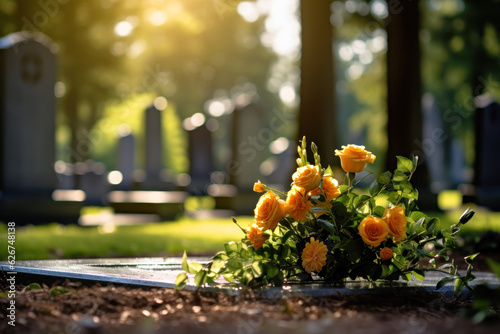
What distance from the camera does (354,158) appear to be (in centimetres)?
385

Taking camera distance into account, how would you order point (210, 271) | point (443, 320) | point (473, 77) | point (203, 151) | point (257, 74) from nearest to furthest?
point (443, 320)
point (210, 271)
point (203, 151)
point (473, 77)
point (257, 74)

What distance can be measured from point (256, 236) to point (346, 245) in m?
0.52

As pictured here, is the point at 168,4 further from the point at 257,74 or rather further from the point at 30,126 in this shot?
the point at 257,74

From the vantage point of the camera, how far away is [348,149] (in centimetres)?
391

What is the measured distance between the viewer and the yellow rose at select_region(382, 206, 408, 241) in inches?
147

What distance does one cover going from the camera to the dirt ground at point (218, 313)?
280 cm

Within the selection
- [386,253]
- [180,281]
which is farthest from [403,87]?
[180,281]

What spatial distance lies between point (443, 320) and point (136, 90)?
108ft

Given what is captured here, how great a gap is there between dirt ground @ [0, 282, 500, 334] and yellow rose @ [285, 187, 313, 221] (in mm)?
532

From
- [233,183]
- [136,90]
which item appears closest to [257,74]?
[136,90]

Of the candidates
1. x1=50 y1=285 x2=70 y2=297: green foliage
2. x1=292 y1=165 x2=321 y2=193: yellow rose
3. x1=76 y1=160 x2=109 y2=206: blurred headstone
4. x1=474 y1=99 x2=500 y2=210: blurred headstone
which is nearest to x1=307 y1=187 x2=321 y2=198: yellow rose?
x1=292 y1=165 x2=321 y2=193: yellow rose

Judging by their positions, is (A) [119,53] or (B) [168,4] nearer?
(B) [168,4]

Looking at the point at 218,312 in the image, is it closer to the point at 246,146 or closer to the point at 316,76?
the point at 316,76

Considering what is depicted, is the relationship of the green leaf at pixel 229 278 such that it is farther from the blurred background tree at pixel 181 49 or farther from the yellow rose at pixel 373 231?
the blurred background tree at pixel 181 49
